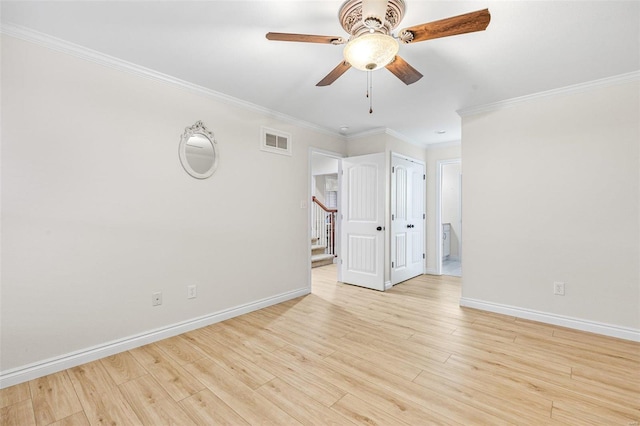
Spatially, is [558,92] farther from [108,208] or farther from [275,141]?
[108,208]

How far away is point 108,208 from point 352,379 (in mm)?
2402

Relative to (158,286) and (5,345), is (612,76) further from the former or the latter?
(5,345)

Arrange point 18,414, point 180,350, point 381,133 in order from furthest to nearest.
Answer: point 381,133, point 180,350, point 18,414

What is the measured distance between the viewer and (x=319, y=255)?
659 centimetres

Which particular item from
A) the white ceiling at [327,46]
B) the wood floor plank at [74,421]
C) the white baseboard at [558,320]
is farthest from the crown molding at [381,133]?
the wood floor plank at [74,421]

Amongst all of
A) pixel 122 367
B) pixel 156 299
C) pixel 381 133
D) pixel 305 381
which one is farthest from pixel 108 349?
pixel 381 133

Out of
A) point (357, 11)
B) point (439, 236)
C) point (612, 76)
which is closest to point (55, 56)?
point (357, 11)

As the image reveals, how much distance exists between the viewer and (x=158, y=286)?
2.72 meters

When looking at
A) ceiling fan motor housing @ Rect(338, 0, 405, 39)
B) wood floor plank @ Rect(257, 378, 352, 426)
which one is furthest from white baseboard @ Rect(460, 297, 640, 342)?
ceiling fan motor housing @ Rect(338, 0, 405, 39)

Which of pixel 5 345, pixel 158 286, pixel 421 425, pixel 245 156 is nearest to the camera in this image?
pixel 421 425

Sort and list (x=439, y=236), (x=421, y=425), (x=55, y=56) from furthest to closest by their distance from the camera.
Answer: (x=439, y=236) → (x=55, y=56) → (x=421, y=425)

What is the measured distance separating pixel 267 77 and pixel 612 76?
3309 mm

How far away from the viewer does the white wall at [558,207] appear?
275 cm

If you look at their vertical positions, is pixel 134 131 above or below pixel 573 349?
above
